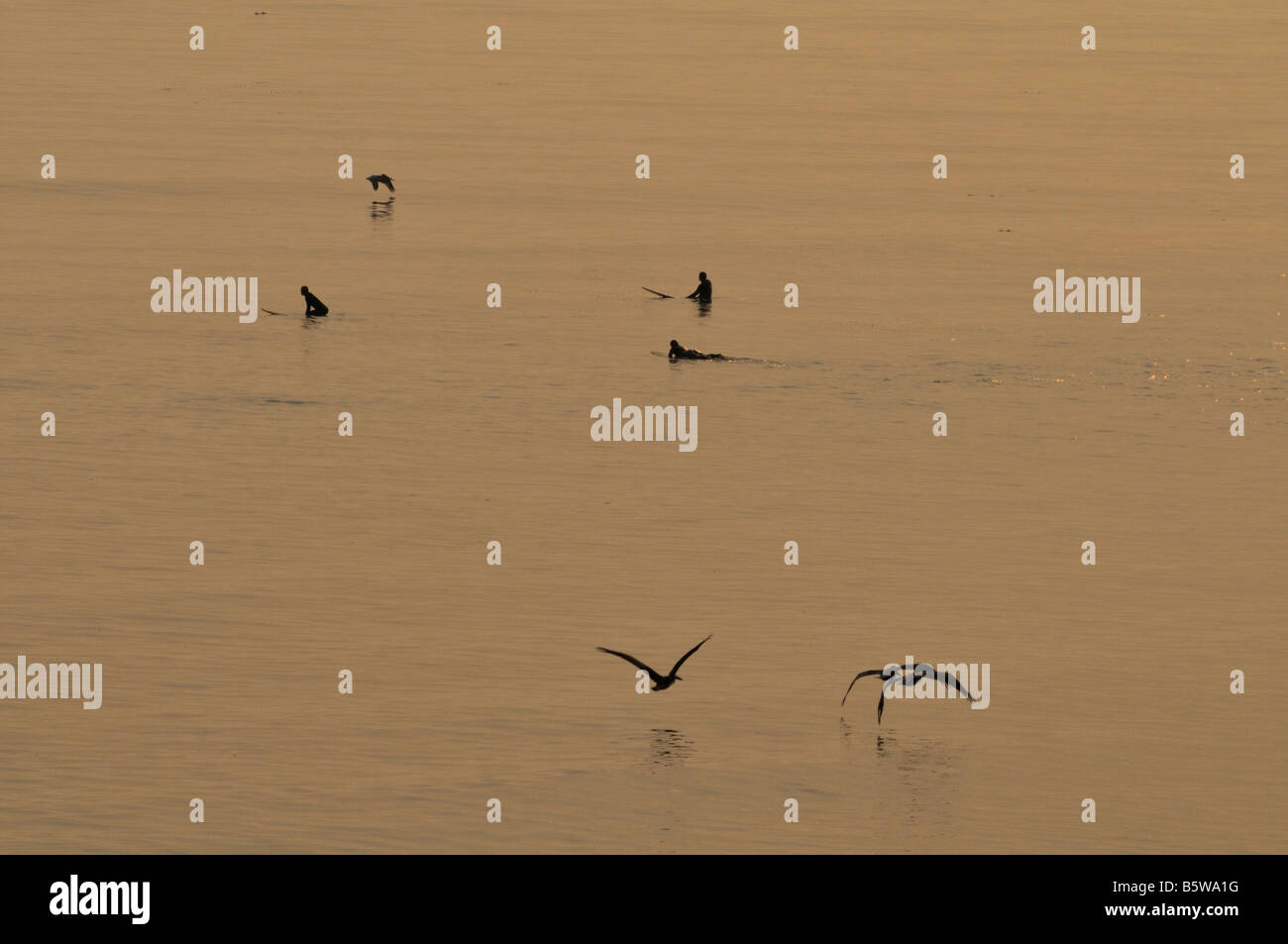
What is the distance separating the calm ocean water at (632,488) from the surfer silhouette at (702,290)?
0.46 meters

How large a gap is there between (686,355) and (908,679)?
78.6ft

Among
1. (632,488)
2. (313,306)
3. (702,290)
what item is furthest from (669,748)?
(702,290)

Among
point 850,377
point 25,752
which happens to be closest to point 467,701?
point 25,752

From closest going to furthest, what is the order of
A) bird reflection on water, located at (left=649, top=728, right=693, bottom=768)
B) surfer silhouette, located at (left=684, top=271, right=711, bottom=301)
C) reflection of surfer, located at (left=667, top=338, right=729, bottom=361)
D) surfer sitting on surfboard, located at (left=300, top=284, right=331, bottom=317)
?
bird reflection on water, located at (left=649, top=728, right=693, bottom=768), reflection of surfer, located at (left=667, top=338, right=729, bottom=361), surfer sitting on surfboard, located at (left=300, top=284, right=331, bottom=317), surfer silhouette, located at (left=684, top=271, right=711, bottom=301)

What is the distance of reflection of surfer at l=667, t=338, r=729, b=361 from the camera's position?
206ft

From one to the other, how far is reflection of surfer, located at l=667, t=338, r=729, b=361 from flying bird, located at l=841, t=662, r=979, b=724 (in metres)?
23.2

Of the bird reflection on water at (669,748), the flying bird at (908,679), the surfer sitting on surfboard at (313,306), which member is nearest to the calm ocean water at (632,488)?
the bird reflection on water at (669,748)

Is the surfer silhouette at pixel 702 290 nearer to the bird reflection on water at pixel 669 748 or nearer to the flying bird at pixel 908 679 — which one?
the flying bird at pixel 908 679

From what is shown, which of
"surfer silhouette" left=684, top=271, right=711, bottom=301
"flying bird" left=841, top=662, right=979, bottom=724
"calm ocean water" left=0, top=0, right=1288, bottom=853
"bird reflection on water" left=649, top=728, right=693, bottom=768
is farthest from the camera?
"surfer silhouette" left=684, top=271, right=711, bottom=301

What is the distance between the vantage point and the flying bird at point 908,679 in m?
35.6

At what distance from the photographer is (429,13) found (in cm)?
15562

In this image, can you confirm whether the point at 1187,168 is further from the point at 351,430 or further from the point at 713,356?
the point at 351,430

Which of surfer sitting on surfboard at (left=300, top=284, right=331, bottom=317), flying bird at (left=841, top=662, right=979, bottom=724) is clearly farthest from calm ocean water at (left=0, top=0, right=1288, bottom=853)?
surfer sitting on surfboard at (left=300, top=284, right=331, bottom=317)

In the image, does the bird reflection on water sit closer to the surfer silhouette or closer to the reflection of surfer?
the reflection of surfer
